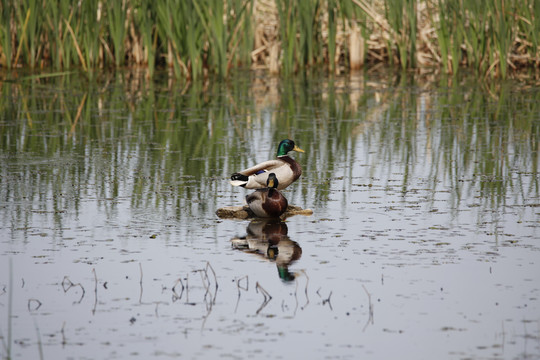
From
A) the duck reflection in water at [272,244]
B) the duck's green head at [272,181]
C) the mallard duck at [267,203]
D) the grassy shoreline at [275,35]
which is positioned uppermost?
the grassy shoreline at [275,35]

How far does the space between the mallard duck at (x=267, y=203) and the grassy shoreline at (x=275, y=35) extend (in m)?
7.24

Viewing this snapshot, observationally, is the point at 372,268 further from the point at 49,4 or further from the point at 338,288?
the point at 49,4

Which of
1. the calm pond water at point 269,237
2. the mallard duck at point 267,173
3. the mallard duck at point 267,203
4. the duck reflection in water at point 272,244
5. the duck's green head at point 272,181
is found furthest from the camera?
the mallard duck at point 267,173

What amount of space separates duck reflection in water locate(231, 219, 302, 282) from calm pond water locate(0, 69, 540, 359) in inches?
0.8

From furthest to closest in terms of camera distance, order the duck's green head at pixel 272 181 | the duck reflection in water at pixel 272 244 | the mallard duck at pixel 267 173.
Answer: the mallard duck at pixel 267 173 < the duck's green head at pixel 272 181 < the duck reflection in water at pixel 272 244

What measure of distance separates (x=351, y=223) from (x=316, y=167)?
6.98ft

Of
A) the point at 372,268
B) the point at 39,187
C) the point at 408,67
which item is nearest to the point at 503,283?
the point at 372,268

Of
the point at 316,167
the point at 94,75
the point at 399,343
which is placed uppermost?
the point at 94,75

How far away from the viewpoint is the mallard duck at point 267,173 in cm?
738

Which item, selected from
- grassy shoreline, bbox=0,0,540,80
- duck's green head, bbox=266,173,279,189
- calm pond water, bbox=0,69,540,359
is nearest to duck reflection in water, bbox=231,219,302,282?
calm pond water, bbox=0,69,540,359

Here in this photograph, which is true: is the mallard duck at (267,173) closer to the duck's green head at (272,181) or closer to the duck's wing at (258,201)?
the duck's green head at (272,181)

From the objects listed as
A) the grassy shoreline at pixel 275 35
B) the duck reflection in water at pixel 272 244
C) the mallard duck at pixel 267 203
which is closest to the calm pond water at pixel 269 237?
the duck reflection in water at pixel 272 244

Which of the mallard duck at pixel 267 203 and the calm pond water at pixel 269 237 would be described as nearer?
the calm pond water at pixel 269 237

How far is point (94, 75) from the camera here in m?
15.2
